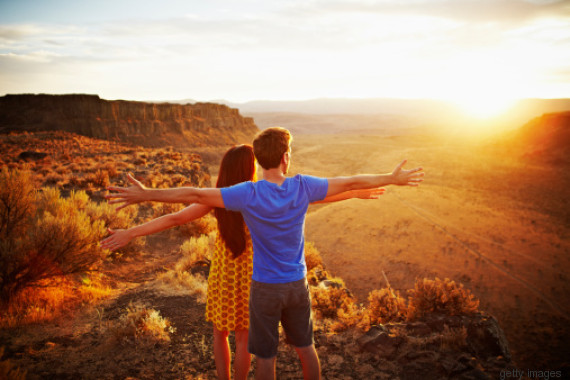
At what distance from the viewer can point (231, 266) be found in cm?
265

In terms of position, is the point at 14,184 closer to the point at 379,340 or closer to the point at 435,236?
the point at 379,340

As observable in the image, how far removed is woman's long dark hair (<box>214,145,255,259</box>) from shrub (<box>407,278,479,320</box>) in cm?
346

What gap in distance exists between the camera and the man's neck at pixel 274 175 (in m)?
2.07

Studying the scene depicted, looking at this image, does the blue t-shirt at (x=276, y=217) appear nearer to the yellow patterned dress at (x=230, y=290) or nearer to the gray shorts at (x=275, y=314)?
the gray shorts at (x=275, y=314)

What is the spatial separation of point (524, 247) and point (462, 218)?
3.04 metres

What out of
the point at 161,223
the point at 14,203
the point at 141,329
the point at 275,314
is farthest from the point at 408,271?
the point at 14,203

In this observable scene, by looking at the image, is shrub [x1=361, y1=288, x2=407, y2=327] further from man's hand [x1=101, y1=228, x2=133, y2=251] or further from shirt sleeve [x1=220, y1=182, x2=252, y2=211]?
man's hand [x1=101, y1=228, x2=133, y2=251]

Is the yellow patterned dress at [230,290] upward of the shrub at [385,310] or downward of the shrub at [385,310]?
upward

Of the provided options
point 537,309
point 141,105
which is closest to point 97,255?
point 537,309

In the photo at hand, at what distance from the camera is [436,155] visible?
29953 millimetres

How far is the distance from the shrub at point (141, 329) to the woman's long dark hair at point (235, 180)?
2399mm

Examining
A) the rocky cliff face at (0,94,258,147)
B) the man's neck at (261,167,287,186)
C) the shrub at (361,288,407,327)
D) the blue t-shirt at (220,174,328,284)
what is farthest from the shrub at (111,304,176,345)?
the rocky cliff face at (0,94,258,147)

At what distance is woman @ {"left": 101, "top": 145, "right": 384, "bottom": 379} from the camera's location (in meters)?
2.48

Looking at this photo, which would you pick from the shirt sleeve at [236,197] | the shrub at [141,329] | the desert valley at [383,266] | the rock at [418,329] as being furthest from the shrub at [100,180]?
the shirt sleeve at [236,197]
